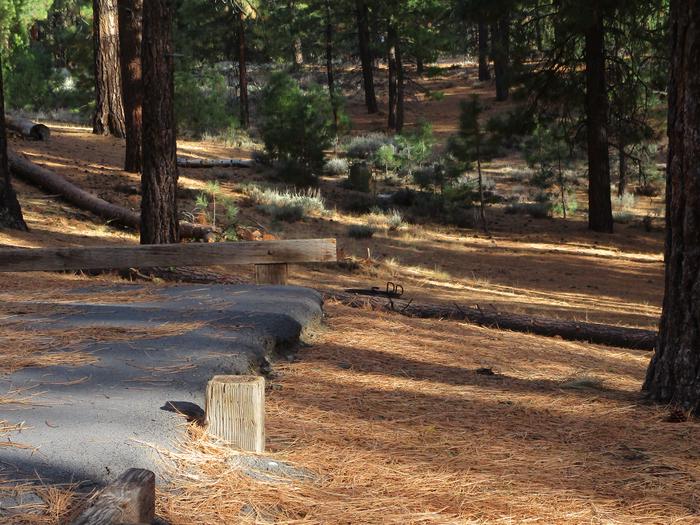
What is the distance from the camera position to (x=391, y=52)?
39.4m

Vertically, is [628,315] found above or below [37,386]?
below

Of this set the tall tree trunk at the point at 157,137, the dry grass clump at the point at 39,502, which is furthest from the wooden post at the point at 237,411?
the tall tree trunk at the point at 157,137

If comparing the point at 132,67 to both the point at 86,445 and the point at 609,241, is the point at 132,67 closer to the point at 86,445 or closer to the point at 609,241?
the point at 609,241

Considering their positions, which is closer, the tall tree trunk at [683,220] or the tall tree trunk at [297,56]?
the tall tree trunk at [683,220]

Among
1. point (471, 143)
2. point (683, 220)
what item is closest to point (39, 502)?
point (683, 220)

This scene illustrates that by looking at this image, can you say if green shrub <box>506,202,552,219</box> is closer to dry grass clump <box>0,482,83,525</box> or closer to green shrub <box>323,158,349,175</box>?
green shrub <box>323,158,349,175</box>

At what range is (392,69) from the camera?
130 feet

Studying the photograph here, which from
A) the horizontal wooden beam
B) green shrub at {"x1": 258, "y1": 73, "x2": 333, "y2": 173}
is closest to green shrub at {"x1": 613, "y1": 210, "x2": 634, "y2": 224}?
green shrub at {"x1": 258, "y1": 73, "x2": 333, "y2": 173}

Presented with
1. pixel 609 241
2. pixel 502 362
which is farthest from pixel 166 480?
pixel 609 241

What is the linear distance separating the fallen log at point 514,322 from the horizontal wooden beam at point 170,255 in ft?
2.37

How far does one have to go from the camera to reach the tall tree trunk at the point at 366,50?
133ft

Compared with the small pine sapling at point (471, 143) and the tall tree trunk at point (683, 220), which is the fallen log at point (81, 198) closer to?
the tall tree trunk at point (683, 220)

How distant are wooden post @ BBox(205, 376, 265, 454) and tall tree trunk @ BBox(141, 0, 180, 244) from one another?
6967 mm

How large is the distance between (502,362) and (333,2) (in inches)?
1424
